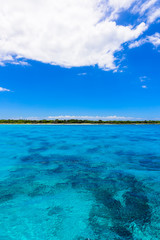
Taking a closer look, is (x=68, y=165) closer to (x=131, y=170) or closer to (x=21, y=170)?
(x=21, y=170)

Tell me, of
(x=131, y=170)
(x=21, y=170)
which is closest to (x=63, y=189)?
(x=21, y=170)

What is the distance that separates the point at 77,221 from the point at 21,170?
545 centimetres

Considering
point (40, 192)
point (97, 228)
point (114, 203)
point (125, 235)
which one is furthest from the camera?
point (40, 192)

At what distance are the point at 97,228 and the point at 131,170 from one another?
205 inches

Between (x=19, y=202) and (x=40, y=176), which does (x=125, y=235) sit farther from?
(x=40, y=176)

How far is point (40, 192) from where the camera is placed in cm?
576

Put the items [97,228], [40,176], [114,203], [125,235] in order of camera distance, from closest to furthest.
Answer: [125,235]
[97,228]
[114,203]
[40,176]

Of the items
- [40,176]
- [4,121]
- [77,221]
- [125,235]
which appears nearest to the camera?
[125,235]

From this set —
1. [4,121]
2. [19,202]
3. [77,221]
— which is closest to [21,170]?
[19,202]

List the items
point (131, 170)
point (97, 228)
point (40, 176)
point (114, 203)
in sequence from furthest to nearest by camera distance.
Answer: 1. point (131, 170)
2. point (40, 176)
3. point (114, 203)
4. point (97, 228)

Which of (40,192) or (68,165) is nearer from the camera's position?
(40,192)

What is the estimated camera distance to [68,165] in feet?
30.4

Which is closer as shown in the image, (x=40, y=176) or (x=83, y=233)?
(x=83, y=233)

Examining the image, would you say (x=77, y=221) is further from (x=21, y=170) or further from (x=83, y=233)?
(x=21, y=170)
